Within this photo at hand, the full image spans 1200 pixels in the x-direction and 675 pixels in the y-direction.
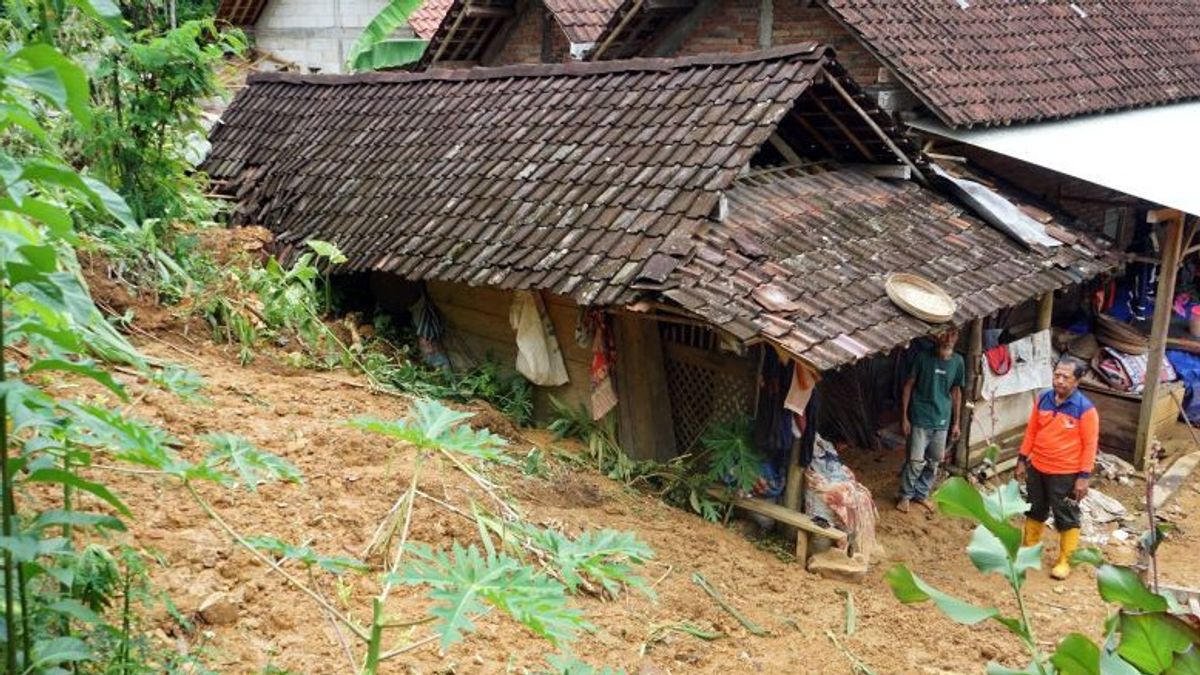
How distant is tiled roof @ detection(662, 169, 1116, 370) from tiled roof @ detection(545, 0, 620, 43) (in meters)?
5.92

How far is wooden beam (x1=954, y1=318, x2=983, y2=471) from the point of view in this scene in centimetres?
884

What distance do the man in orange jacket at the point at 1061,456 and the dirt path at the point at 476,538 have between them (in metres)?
0.44

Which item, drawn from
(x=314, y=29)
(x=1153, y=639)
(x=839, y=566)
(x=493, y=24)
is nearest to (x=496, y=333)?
(x=839, y=566)

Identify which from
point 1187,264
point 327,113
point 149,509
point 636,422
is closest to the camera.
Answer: point 149,509

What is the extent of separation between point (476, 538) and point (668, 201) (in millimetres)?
2958

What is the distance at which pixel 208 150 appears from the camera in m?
12.2

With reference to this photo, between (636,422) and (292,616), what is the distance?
411cm

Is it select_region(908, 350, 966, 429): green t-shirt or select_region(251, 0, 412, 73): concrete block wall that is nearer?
select_region(908, 350, 966, 429): green t-shirt

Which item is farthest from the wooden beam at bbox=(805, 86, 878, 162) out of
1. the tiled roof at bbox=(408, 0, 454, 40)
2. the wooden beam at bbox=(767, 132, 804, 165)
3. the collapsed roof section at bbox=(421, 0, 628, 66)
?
the tiled roof at bbox=(408, 0, 454, 40)

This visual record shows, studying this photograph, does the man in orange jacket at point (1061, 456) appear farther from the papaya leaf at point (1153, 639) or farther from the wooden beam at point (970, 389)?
the papaya leaf at point (1153, 639)

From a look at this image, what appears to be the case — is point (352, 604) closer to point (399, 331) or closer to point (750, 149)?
point (750, 149)

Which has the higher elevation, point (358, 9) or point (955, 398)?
point (358, 9)

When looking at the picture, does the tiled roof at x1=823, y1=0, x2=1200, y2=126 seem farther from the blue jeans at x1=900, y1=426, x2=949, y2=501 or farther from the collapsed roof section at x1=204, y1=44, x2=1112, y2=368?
the blue jeans at x1=900, y1=426, x2=949, y2=501

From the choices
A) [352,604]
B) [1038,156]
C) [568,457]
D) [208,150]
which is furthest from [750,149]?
[208,150]
